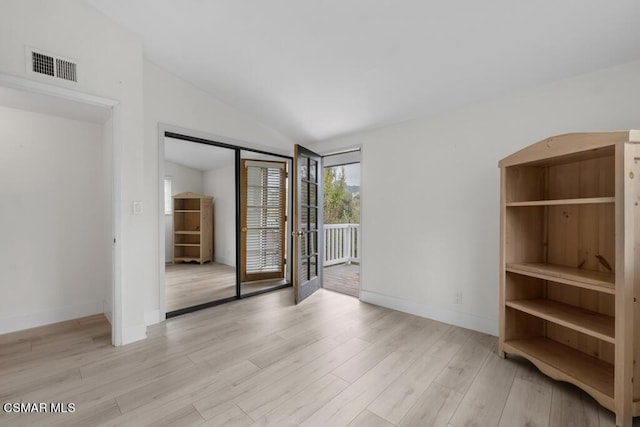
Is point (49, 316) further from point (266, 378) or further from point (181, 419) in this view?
point (266, 378)

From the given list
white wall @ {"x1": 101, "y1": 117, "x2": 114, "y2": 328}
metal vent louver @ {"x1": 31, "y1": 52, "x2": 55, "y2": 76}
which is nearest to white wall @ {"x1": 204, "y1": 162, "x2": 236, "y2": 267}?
white wall @ {"x1": 101, "y1": 117, "x2": 114, "y2": 328}

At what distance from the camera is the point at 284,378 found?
1.94 meters

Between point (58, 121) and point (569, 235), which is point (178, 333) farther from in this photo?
point (569, 235)

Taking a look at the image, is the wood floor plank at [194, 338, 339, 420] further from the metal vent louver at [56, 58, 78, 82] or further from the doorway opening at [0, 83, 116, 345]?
the metal vent louver at [56, 58, 78, 82]

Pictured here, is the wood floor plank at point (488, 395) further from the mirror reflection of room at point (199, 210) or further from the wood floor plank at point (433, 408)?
the mirror reflection of room at point (199, 210)

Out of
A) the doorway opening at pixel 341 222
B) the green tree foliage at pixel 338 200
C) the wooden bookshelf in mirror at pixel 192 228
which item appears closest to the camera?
the doorway opening at pixel 341 222

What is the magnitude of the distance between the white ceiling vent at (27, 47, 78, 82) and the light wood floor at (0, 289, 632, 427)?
7.46 ft

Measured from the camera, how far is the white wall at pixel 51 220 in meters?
2.68

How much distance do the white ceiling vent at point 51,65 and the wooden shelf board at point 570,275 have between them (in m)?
3.86

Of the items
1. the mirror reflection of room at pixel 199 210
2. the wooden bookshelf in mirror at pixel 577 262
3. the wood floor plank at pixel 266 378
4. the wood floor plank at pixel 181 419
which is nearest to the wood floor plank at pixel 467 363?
the wooden bookshelf in mirror at pixel 577 262

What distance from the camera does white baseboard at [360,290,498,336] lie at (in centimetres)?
263

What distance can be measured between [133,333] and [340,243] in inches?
172

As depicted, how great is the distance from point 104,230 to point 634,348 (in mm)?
4682

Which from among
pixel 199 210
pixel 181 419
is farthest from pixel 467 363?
pixel 199 210
